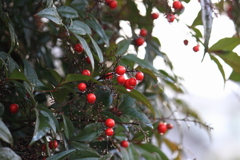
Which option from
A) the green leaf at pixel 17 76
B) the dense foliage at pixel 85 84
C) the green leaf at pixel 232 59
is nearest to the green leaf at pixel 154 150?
the dense foliage at pixel 85 84

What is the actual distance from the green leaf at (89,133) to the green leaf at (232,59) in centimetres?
41

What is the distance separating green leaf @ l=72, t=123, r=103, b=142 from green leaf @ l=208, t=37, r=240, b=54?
39 cm

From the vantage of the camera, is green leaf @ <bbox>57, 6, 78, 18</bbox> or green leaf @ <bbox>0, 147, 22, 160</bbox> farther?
green leaf @ <bbox>57, 6, 78, 18</bbox>

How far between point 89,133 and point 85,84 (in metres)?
0.10

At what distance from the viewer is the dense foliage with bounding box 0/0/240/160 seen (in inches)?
22.0

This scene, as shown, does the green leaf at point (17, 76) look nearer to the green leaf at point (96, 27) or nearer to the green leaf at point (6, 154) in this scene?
the green leaf at point (6, 154)

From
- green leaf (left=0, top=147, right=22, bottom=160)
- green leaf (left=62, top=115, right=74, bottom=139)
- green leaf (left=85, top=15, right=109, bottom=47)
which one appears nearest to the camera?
green leaf (left=0, top=147, right=22, bottom=160)

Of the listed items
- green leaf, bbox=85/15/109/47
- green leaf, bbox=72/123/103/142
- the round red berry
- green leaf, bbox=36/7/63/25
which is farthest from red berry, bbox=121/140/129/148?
green leaf, bbox=36/7/63/25

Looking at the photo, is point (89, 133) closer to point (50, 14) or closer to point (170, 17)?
point (50, 14)

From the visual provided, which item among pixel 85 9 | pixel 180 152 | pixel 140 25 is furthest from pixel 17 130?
pixel 180 152

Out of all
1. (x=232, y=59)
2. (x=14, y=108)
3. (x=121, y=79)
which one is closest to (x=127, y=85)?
(x=121, y=79)

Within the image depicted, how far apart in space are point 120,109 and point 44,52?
428 millimetres

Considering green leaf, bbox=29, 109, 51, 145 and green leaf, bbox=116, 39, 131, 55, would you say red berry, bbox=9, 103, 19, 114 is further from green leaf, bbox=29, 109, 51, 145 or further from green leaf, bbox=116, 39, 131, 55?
green leaf, bbox=116, 39, 131, 55

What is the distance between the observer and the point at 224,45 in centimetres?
80
